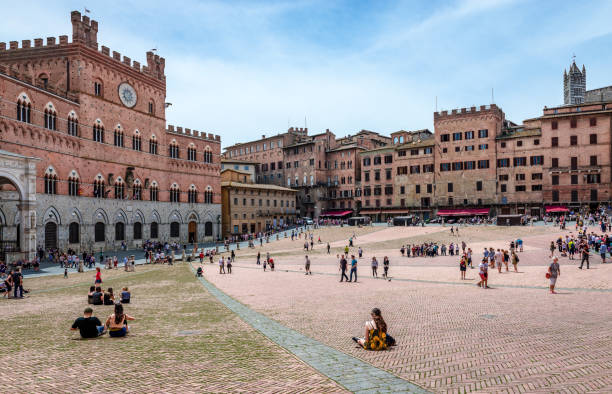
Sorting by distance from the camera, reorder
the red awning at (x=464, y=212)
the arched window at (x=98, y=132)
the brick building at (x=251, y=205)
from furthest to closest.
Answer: the brick building at (x=251, y=205), the red awning at (x=464, y=212), the arched window at (x=98, y=132)

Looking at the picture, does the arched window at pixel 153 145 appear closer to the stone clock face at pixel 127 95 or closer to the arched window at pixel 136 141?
the arched window at pixel 136 141

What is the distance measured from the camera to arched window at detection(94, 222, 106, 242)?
154 ft

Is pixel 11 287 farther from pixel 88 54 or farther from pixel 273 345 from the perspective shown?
pixel 88 54

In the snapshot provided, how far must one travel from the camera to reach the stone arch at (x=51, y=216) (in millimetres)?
40559

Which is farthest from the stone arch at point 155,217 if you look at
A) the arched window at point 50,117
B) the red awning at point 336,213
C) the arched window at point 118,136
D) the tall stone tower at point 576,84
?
the tall stone tower at point 576,84

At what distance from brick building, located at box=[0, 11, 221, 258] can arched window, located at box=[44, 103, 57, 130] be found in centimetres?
9

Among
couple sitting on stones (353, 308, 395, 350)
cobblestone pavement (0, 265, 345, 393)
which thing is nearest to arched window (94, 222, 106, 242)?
cobblestone pavement (0, 265, 345, 393)

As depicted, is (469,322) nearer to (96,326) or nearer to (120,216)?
(96,326)

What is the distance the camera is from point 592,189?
6062cm

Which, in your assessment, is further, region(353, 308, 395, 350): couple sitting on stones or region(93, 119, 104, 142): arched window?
region(93, 119, 104, 142): arched window

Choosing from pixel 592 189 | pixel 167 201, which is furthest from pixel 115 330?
pixel 592 189

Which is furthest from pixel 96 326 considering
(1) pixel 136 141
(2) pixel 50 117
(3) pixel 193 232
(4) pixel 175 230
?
(3) pixel 193 232

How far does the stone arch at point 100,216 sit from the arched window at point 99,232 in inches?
17.3

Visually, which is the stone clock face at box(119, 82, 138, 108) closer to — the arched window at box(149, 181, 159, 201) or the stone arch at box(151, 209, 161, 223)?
the arched window at box(149, 181, 159, 201)
